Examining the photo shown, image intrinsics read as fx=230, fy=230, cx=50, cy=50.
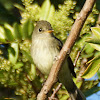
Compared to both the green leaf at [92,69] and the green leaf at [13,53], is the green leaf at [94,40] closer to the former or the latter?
the green leaf at [92,69]

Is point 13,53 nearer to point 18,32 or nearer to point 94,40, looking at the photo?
point 18,32

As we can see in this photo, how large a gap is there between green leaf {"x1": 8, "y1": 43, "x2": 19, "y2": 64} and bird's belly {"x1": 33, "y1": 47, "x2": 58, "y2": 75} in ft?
1.99

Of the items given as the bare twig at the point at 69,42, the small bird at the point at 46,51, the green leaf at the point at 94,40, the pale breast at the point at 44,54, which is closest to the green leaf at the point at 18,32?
the small bird at the point at 46,51

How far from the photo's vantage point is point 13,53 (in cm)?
222

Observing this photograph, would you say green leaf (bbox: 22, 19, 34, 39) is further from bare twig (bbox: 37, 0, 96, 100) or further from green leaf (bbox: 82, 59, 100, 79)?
green leaf (bbox: 82, 59, 100, 79)

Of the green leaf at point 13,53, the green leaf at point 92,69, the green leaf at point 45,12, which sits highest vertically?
the green leaf at point 45,12

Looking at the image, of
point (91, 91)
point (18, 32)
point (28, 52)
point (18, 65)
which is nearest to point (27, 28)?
point (18, 32)

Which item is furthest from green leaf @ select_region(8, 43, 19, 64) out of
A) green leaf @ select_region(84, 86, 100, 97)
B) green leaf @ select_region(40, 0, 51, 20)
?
green leaf @ select_region(84, 86, 100, 97)

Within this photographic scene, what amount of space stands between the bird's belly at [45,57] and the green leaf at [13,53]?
606 mm

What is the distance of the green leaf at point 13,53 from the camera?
220 cm

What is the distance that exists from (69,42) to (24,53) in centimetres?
62

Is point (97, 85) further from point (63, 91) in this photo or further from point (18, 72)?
point (18, 72)

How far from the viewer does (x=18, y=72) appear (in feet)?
6.96

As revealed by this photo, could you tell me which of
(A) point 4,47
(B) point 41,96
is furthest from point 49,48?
(B) point 41,96
